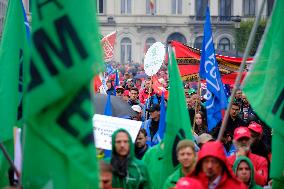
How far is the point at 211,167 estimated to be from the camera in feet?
17.7

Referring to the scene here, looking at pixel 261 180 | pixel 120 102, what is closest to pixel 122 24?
pixel 120 102

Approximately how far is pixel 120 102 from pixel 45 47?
6.30 metres

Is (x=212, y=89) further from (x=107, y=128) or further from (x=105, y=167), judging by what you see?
(x=105, y=167)

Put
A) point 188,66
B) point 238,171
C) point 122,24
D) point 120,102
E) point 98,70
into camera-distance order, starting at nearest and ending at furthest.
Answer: point 98,70
point 238,171
point 120,102
point 188,66
point 122,24

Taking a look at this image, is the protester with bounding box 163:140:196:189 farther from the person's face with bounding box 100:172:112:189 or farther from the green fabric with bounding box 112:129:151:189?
the person's face with bounding box 100:172:112:189

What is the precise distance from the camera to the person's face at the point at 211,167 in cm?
539

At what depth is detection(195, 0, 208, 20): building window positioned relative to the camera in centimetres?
5694

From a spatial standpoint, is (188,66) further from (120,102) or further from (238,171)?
(238,171)

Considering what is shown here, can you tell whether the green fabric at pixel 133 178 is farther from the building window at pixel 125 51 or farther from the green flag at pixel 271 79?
the building window at pixel 125 51

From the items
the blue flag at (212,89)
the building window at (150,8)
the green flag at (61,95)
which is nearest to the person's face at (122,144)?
the green flag at (61,95)

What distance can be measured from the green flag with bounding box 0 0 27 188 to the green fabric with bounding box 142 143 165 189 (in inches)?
42.5

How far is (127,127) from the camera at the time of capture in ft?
24.8

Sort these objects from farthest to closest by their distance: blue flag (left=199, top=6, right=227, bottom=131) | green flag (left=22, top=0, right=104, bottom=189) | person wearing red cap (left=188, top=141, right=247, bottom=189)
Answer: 1. blue flag (left=199, top=6, right=227, bottom=131)
2. person wearing red cap (left=188, top=141, right=247, bottom=189)
3. green flag (left=22, top=0, right=104, bottom=189)

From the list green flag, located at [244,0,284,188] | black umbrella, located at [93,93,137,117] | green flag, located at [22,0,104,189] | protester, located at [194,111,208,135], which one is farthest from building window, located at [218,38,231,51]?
green flag, located at [22,0,104,189]
